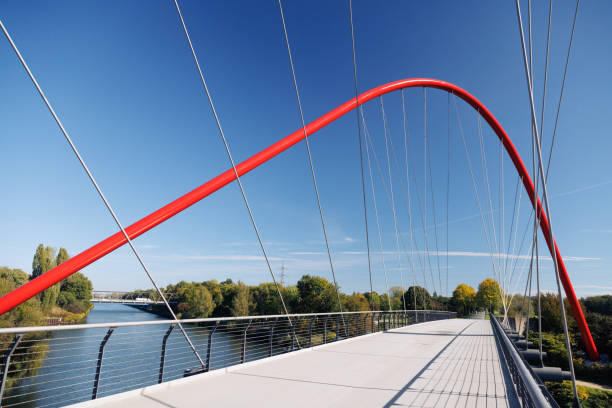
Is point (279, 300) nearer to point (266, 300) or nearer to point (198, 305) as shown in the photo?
point (266, 300)

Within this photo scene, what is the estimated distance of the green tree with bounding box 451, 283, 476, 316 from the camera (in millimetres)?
67750

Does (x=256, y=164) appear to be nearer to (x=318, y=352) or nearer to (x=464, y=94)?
(x=318, y=352)

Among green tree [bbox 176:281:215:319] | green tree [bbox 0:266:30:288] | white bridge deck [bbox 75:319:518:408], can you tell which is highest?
green tree [bbox 0:266:30:288]

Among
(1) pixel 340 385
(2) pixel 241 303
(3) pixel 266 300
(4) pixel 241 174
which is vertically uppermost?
(4) pixel 241 174

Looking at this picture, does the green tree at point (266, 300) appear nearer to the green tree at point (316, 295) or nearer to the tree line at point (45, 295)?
the green tree at point (316, 295)

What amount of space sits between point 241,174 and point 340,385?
6008mm

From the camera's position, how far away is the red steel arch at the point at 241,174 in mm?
4863

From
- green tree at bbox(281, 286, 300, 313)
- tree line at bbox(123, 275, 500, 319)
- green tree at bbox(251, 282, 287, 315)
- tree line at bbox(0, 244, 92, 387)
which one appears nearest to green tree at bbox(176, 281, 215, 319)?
tree line at bbox(123, 275, 500, 319)

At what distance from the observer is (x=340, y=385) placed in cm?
482

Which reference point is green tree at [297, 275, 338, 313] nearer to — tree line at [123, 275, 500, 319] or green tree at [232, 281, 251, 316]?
tree line at [123, 275, 500, 319]

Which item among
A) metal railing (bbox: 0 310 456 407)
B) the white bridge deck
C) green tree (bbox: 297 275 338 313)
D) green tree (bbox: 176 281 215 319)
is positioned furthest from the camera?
green tree (bbox: 176 281 215 319)

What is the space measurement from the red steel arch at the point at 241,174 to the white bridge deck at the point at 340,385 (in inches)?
85.6

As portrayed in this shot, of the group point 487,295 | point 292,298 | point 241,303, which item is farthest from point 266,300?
point 487,295

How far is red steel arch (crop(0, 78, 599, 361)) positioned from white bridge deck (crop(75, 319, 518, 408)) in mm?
2175
